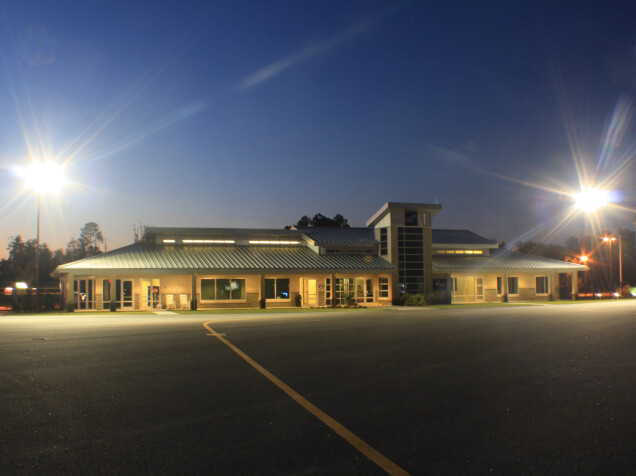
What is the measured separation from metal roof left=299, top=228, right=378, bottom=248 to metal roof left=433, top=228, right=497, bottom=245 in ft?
20.1

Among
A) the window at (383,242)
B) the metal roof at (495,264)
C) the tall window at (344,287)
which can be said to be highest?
the window at (383,242)

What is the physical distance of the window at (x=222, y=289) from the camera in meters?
37.7

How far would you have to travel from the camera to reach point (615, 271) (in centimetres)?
8238

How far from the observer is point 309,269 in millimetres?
38625

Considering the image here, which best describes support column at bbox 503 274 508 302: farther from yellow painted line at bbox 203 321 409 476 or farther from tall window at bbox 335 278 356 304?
yellow painted line at bbox 203 321 409 476

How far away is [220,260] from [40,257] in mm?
87296

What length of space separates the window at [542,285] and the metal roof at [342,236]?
49.6ft

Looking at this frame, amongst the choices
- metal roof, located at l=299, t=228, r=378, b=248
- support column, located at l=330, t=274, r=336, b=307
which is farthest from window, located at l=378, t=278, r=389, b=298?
support column, located at l=330, t=274, r=336, b=307

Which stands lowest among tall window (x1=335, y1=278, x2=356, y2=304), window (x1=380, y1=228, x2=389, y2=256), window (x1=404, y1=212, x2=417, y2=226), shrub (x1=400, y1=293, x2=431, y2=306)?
shrub (x1=400, y1=293, x2=431, y2=306)

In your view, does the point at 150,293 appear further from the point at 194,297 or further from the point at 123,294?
the point at 194,297

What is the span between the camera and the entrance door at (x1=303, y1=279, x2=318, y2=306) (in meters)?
40.8

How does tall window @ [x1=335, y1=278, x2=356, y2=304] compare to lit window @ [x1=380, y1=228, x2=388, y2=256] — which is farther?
lit window @ [x1=380, y1=228, x2=388, y2=256]

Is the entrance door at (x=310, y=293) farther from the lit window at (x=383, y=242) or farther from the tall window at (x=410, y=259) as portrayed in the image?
the tall window at (x=410, y=259)

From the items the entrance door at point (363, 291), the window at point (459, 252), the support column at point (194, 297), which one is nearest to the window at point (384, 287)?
the entrance door at point (363, 291)
